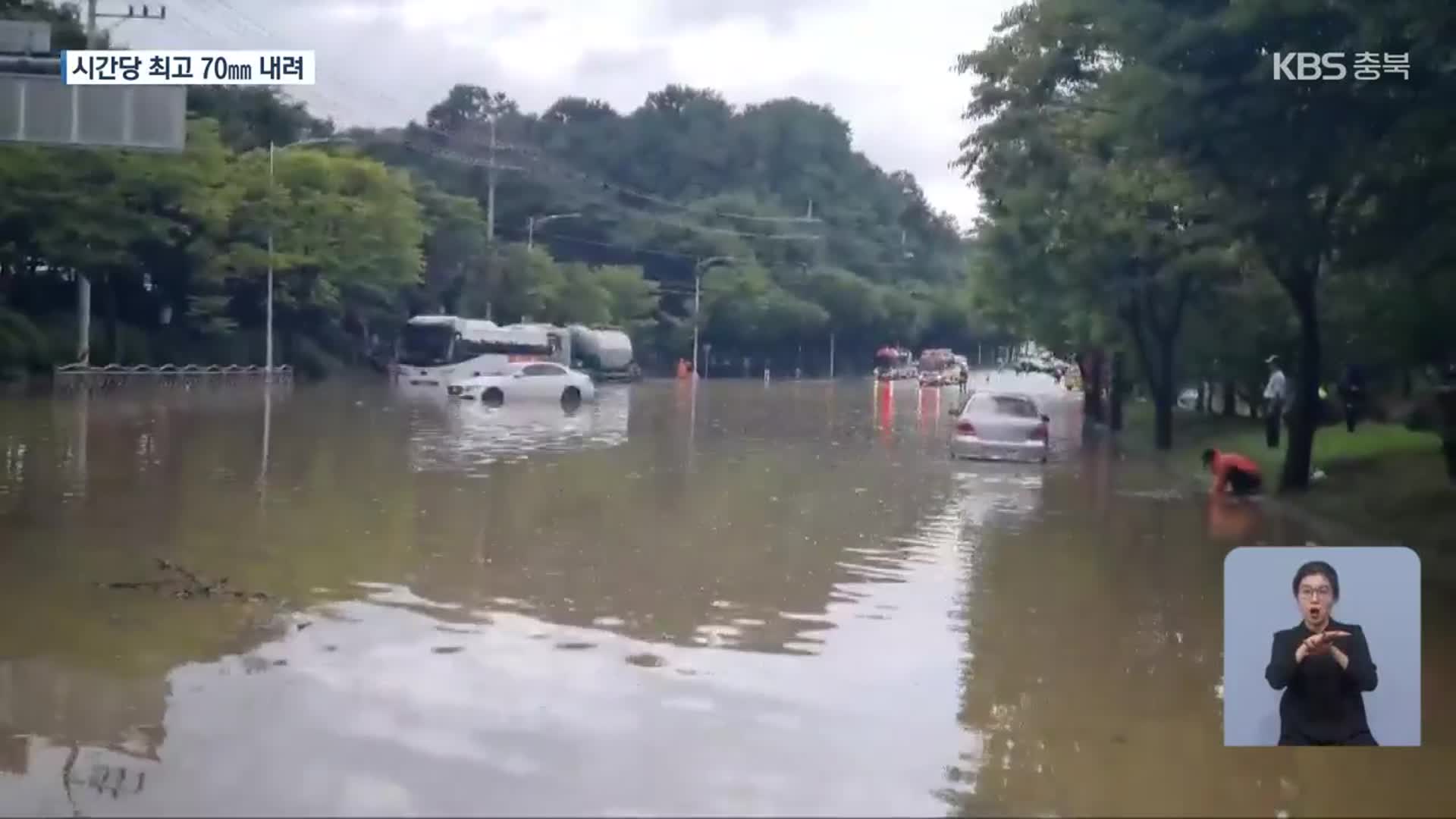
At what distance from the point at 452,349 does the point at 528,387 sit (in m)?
12.3

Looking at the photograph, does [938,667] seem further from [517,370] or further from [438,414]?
[517,370]

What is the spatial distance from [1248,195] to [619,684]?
1084cm

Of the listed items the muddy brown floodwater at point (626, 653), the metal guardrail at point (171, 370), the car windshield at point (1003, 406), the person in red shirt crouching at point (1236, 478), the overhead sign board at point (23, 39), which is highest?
the overhead sign board at point (23, 39)

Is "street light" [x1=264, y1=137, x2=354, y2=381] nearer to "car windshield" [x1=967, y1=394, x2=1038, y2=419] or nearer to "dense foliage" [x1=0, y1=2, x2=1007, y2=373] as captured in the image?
"dense foliage" [x1=0, y1=2, x2=1007, y2=373]

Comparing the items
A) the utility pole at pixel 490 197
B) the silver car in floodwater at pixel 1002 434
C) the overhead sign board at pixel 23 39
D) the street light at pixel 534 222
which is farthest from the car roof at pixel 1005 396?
the street light at pixel 534 222

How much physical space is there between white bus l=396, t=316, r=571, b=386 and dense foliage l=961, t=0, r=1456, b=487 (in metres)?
22.9

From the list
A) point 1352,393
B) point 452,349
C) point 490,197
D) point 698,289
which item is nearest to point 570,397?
point 452,349

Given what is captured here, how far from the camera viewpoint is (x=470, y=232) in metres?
63.6

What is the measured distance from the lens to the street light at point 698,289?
58925 millimetres

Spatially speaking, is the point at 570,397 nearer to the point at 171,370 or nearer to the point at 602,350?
the point at 171,370

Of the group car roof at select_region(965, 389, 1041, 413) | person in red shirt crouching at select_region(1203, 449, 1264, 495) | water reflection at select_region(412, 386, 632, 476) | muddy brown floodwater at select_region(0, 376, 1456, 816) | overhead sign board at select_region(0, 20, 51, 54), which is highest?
overhead sign board at select_region(0, 20, 51, 54)

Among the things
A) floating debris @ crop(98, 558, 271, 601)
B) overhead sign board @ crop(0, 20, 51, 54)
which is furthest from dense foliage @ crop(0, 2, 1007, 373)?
floating debris @ crop(98, 558, 271, 601)

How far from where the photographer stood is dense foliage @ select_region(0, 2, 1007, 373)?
41938 mm

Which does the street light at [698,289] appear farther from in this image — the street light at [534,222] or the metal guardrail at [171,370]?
the metal guardrail at [171,370]
